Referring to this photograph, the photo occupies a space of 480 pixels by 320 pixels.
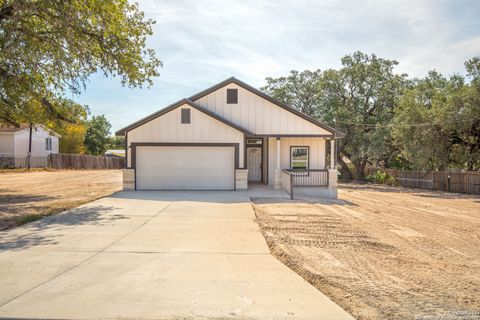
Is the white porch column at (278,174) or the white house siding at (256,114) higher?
the white house siding at (256,114)

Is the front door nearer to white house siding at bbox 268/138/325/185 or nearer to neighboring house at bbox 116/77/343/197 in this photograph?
white house siding at bbox 268/138/325/185

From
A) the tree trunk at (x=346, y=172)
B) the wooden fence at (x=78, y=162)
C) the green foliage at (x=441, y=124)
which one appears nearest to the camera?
the green foliage at (x=441, y=124)

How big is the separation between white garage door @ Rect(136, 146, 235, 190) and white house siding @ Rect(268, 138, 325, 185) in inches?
120

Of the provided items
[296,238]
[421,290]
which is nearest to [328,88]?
[296,238]

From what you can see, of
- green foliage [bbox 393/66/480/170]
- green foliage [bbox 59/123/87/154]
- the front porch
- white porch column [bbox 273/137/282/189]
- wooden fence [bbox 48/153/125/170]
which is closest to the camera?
the front porch

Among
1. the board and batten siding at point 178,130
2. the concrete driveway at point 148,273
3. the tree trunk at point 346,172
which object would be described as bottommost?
the concrete driveway at point 148,273

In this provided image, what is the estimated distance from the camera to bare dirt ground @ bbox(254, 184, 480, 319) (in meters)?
5.09

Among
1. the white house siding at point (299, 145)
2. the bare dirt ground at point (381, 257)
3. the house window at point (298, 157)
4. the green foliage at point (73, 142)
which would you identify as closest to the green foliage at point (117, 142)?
the green foliage at point (73, 142)

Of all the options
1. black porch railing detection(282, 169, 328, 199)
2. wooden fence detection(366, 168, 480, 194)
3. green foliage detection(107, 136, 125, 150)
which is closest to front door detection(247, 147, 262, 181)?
black porch railing detection(282, 169, 328, 199)

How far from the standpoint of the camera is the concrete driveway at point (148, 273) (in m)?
4.54

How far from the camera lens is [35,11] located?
1251cm

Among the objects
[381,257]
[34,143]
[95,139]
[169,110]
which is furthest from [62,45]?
[95,139]

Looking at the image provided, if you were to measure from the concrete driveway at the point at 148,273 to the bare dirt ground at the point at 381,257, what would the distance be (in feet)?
1.49

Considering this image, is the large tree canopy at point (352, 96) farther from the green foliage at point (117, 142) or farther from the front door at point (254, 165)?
the green foliage at point (117, 142)
